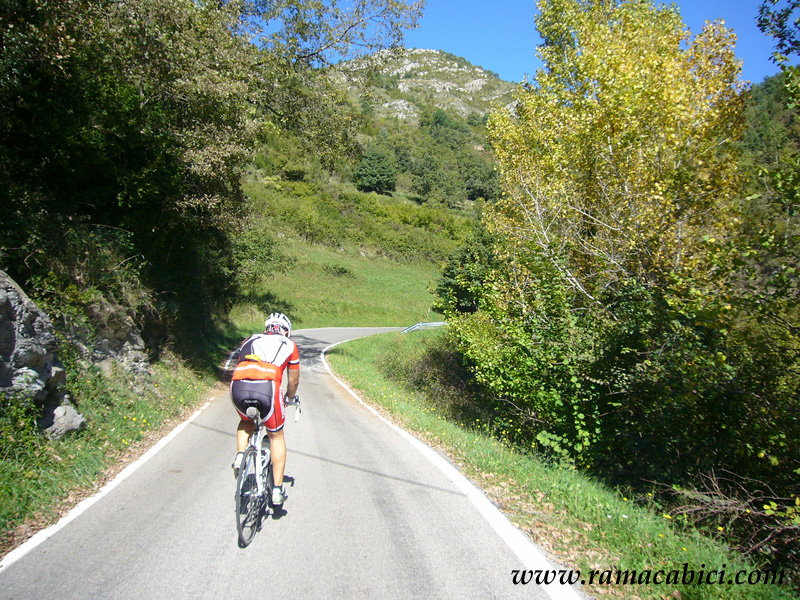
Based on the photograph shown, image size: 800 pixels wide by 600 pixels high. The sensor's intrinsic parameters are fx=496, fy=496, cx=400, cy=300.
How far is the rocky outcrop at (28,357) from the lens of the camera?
18.1 feet

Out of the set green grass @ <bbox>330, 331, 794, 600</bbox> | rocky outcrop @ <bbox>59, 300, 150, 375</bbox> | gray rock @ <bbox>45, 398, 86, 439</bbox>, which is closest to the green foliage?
green grass @ <bbox>330, 331, 794, 600</bbox>

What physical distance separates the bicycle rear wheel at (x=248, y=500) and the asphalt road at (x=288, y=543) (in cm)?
13

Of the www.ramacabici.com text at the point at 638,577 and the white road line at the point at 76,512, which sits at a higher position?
the www.ramacabici.com text at the point at 638,577

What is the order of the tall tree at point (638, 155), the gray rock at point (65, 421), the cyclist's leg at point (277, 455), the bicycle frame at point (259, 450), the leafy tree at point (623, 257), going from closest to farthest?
the bicycle frame at point (259, 450), the cyclist's leg at point (277, 455), the gray rock at point (65, 421), the leafy tree at point (623, 257), the tall tree at point (638, 155)

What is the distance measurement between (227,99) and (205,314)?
10.8m

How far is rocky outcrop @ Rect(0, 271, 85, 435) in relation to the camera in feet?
18.1

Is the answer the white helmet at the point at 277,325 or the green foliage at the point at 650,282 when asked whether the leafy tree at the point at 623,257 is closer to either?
the green foliage at the point at 650,282

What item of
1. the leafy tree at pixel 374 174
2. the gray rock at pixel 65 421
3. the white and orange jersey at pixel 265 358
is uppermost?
the leafy tree at pixel 374 174

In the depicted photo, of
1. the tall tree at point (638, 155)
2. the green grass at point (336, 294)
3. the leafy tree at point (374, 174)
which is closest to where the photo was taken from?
the tall tree at point (638, 155)

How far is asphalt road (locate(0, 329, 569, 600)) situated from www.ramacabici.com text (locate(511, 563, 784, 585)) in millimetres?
149

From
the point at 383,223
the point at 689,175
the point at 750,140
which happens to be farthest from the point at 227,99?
the point at 383,223

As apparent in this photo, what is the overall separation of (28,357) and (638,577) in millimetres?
6606

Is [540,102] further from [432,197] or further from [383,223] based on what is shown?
[432,197]

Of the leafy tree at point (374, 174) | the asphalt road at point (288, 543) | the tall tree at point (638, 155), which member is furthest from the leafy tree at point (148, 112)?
the leafy tree at point (374, 174)
